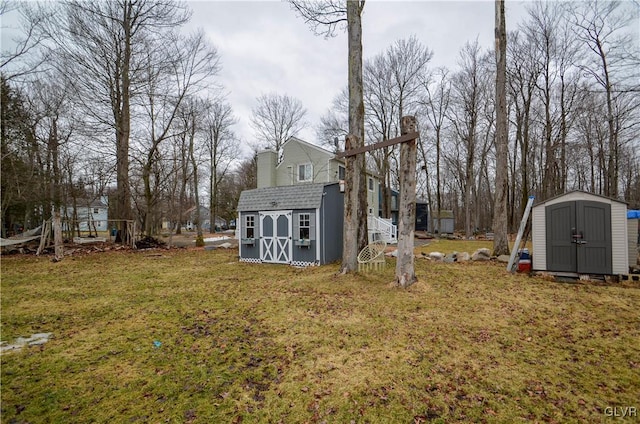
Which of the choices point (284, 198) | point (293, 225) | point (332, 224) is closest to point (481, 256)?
point (332, 224)

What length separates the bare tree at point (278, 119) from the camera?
27875 millimetres

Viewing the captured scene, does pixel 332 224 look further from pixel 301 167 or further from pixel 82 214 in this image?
pixel 82 214

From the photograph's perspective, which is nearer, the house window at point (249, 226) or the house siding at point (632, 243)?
the house siding at point (632, 243)

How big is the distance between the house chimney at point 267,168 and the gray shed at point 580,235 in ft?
53.1

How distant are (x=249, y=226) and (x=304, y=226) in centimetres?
268

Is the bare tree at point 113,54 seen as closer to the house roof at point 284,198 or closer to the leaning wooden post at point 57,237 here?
the leaning wooden post at point 57,237

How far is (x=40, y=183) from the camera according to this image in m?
14.8

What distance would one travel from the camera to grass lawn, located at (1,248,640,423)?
2439 mm

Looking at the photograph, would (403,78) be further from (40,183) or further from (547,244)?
(40,183)

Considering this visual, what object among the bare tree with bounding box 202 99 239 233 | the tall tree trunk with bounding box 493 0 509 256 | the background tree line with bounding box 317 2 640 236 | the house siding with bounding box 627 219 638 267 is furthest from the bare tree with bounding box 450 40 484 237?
the bare tree with bounding box 202 99 239 233

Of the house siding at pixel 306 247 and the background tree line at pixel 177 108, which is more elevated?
the background tree line at pixel 177 108

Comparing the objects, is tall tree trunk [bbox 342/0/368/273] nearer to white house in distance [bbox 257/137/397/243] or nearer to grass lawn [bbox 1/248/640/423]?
grass lawn [bbox 1/248/640/423]

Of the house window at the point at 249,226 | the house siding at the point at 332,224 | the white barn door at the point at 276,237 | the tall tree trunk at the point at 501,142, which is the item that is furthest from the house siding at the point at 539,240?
the house window at the point at 249,226

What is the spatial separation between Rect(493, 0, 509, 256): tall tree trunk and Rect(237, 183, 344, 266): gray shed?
236 inches
